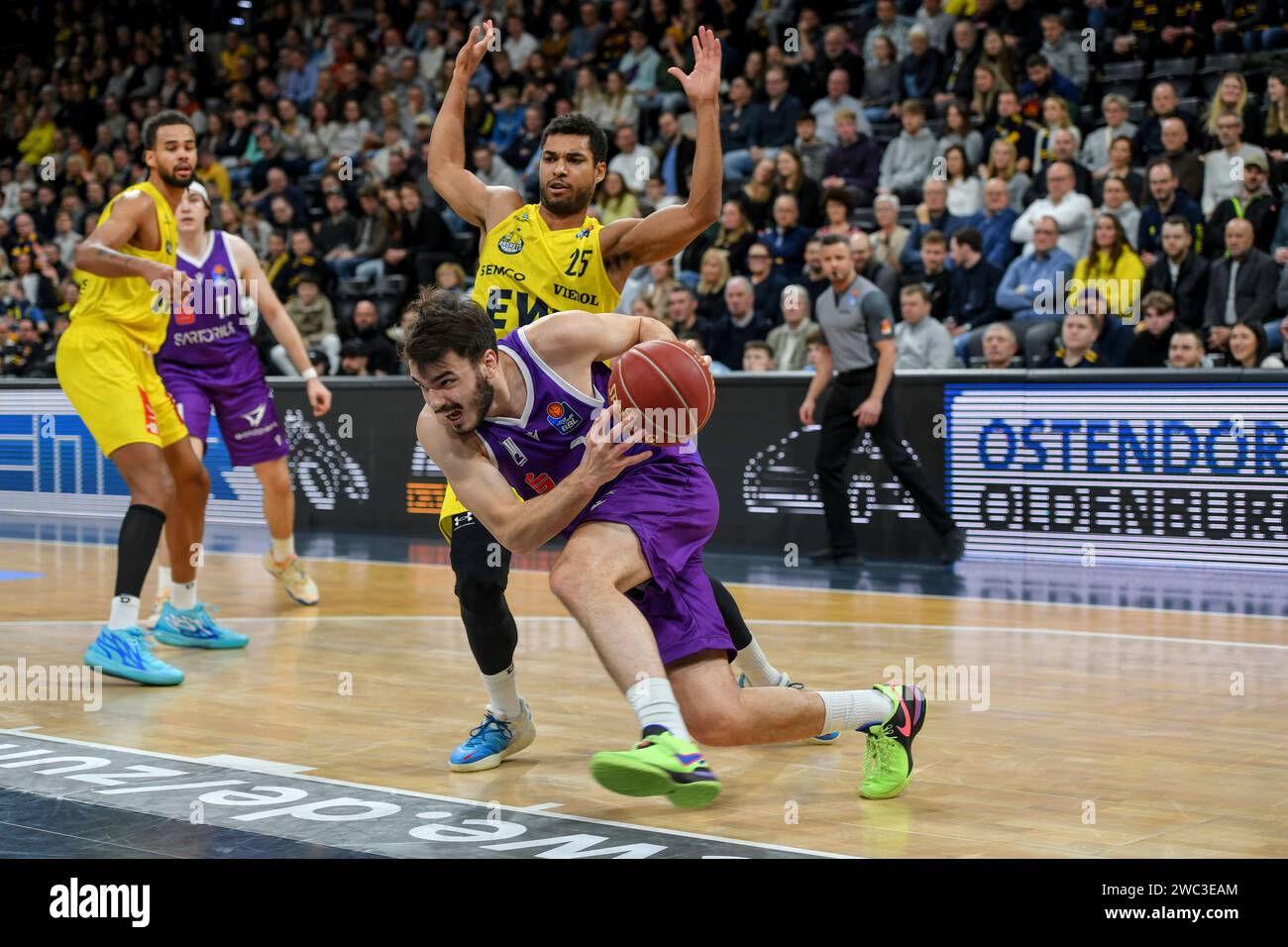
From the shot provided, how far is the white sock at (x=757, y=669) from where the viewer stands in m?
5.35

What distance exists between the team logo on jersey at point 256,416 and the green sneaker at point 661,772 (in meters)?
4.70

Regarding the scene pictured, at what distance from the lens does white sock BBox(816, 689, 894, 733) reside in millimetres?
4371

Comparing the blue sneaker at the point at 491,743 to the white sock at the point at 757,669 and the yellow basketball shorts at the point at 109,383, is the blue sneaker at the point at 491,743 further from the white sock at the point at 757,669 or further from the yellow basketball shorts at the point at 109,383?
the yellow basketball shorts at the point at 109,383

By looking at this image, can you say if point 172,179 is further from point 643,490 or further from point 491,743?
point 643,490

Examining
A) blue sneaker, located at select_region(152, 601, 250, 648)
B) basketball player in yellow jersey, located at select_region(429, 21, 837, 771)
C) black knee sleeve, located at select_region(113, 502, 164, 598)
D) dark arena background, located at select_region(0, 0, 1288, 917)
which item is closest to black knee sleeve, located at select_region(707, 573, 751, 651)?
basketball player in yellow jersey, located at select_region(429, 21, 837, 771)

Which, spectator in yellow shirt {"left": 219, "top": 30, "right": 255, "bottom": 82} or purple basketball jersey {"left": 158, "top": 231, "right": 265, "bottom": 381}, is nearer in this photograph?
purple basketball jersey {"left": 158, "top": 231, "right": 265, "bottom": 381}

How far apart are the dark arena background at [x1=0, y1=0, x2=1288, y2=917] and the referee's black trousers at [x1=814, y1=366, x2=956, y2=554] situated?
0.12ft

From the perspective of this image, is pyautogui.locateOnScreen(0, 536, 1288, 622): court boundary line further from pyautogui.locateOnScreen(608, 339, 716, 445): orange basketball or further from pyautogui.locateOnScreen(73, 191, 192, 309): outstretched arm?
pyautogui.locateOnScreen(608, 339, 716, 445): orange basketball

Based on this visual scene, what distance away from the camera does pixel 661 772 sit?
3656mm

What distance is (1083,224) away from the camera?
11.4 m

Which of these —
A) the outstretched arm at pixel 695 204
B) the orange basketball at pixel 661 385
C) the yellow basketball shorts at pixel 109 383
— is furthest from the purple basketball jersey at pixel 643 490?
the yellow basketball shorts at pixel 109 383

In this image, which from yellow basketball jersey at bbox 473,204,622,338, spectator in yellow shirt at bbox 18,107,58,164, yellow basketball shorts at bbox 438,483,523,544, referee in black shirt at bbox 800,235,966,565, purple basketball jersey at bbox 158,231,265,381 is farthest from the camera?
spectator in yellow shirt at bbox 18,107,58,164

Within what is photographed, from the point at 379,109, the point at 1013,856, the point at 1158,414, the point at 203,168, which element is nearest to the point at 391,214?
the point at 379,109

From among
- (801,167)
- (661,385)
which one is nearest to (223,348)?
(661,385)
